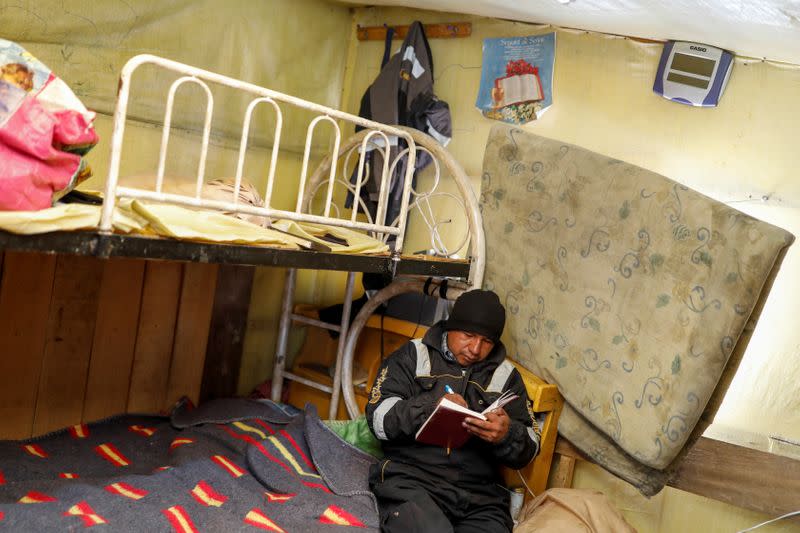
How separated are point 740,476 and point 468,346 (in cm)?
123

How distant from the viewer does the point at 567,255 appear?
3.29 metres

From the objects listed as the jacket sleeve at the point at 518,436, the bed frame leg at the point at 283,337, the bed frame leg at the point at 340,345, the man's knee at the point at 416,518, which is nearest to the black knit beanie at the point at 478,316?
the jacket sleeve at the point at 518,436

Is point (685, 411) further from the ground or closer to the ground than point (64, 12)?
closer to the ground

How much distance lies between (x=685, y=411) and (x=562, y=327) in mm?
604

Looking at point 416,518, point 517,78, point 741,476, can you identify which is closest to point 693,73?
point 517,78

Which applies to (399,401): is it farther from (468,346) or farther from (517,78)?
(517,78)

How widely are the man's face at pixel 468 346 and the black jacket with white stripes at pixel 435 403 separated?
0.15 feet

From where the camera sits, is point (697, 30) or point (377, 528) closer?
point (377, 528)

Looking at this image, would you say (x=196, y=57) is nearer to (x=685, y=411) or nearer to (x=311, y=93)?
(x=311, y=93)

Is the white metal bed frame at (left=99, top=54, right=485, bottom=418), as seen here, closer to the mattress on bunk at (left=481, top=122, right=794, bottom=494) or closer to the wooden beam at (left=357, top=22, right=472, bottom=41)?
the mattress on bunk at (left=481, top=122, right=794, bottom=494)

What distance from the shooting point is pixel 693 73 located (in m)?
3.40

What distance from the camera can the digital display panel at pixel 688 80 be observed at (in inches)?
133

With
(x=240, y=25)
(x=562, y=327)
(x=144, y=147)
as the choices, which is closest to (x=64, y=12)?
(x=144, y=147)

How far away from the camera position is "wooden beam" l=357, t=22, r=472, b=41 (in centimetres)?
414
